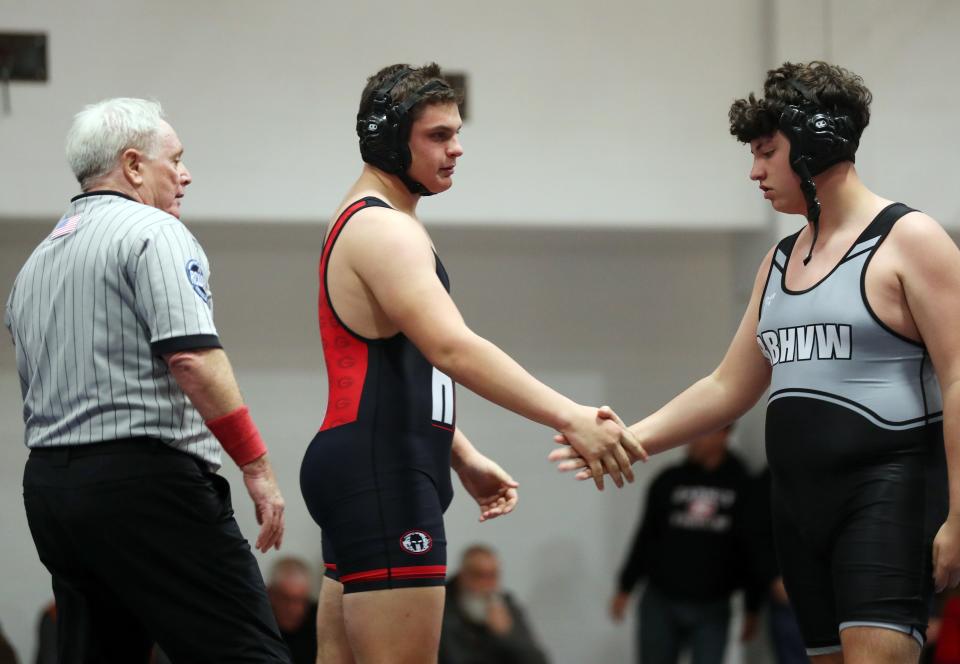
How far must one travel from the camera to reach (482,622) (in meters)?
6.30

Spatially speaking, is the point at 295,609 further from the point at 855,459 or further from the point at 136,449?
the point at 855,459

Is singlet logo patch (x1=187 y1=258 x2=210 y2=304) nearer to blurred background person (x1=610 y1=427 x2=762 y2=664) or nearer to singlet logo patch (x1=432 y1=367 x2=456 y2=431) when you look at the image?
singlet logo patch (x1=432 y1=367 x2=456 y2=431)

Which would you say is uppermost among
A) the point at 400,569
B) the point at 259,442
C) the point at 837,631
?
the point at 259,442

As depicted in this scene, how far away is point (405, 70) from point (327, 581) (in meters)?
1.23

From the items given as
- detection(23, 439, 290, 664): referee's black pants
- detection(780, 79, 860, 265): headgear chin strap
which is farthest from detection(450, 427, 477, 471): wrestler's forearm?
detection(780, 79, 860, 265): headgear chin strap

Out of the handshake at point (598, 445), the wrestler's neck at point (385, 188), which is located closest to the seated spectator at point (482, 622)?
the handshake at point (598, 445)

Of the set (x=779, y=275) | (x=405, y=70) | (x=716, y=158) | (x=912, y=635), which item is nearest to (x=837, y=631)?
(x=912, y=635)

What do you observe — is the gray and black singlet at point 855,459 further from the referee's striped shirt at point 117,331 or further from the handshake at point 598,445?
the referee's striped shirt at point 117,331

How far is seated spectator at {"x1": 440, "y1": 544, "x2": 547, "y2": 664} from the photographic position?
6.19 meters

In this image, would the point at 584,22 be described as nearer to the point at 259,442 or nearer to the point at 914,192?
the point at 914,192

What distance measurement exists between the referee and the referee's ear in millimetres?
132

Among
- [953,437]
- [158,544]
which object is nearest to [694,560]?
[953,437]

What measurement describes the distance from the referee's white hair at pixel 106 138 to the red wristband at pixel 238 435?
0.69 metres

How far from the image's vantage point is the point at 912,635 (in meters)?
2.61
